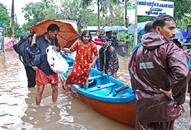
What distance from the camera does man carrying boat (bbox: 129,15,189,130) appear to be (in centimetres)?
299

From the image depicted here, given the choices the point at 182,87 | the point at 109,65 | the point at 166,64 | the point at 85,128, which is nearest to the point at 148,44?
the point at 166,64

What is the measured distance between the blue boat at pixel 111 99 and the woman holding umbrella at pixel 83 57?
9.7 inches

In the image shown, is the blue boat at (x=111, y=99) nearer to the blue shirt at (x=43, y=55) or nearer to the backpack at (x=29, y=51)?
the blue shirt at (x=43, y=55)

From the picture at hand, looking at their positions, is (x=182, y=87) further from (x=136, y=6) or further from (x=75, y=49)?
(x=136, y=6)

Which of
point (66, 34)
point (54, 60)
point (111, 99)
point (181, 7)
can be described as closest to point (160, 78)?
point (111, 99)

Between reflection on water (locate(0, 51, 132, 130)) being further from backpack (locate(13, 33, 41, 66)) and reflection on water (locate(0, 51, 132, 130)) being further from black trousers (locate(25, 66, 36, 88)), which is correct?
backpack (locate(13, 33, 41, 66))

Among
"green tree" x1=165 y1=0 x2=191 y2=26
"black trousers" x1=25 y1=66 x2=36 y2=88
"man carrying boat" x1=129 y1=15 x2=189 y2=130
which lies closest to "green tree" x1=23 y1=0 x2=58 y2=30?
"green tree" x1=165 y1=0 x2=191 y2=26

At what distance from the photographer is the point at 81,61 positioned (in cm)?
698

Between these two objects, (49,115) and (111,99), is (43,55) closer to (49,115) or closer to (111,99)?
(49,115)

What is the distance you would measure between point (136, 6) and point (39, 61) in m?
4.59

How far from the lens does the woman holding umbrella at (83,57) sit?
686cm

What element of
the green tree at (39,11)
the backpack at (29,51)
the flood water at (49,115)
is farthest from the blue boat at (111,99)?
the green tree at (39,11)

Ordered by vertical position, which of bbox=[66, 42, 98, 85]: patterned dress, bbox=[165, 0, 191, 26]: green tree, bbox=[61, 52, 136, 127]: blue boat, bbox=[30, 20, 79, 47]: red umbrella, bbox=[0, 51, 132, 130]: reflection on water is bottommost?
bbox=[0, 51, 132, 130]: reflection on water

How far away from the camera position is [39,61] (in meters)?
6.60
